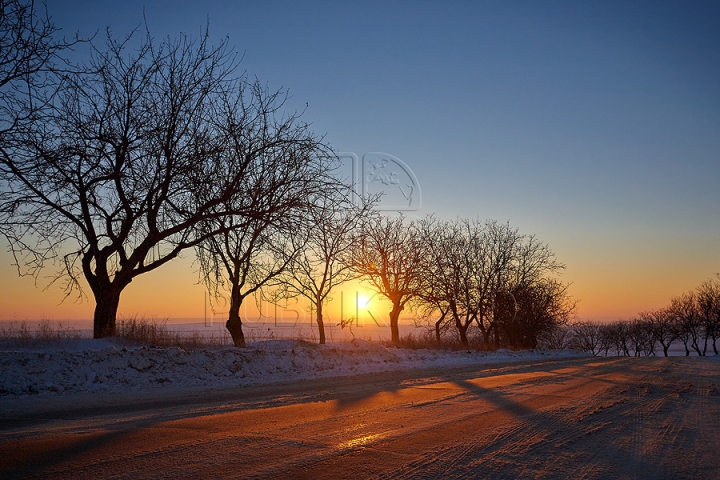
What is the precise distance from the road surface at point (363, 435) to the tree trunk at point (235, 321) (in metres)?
10.0

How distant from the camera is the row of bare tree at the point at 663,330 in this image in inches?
2963

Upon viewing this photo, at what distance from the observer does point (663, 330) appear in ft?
275

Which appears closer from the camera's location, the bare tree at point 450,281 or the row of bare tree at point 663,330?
the bare tree at point 450,281

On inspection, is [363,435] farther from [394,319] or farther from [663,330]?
[663,330]

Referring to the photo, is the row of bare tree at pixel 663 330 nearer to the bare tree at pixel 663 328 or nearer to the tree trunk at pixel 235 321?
the bare tree at pixel 663 328

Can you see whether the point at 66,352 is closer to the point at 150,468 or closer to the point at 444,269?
the point at 150,468

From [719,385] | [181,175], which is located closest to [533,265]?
[719,385]

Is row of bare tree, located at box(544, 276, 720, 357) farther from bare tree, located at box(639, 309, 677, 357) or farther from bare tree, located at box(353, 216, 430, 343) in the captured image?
bare tree, located at box(353, 216, 430, 343)

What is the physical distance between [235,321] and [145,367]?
8.63 metres

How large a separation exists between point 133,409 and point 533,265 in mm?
39780

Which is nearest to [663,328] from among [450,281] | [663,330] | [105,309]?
[663,330]

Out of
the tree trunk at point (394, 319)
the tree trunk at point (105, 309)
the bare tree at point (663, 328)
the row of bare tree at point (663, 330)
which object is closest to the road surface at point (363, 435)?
the tree trunk at point (105, 309)

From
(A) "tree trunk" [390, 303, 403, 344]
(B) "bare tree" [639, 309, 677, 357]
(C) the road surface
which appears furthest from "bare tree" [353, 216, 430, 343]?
(B) "bare tree" [639, 309, 677, 357]

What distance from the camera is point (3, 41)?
899cm
